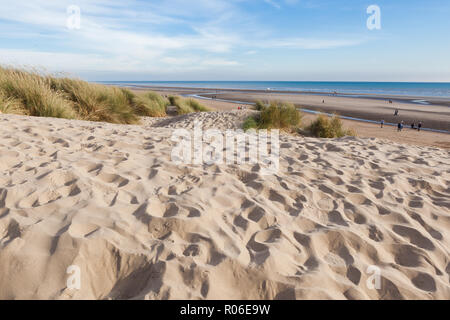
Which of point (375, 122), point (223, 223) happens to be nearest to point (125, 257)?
point (223, 223)

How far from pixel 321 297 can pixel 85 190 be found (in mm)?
2114

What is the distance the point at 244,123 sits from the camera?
983 centimetres

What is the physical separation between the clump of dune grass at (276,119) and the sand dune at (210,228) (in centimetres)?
611

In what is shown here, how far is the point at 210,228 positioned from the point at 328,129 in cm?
851

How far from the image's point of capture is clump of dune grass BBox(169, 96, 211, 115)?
13.9m

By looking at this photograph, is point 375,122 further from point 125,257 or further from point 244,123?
point 125,257

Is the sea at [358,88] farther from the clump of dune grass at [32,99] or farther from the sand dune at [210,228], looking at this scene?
the sand dune at [210,228]

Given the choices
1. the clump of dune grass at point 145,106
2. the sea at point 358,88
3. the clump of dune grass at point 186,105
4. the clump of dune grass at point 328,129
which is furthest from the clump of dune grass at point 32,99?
the sea at point 358,88

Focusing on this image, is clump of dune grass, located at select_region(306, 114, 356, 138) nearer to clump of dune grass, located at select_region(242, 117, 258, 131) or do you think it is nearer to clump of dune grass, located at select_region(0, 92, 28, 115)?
clump of dune grass, located at select_region(242, 117, 258, 131)

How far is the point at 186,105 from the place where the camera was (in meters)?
14.6

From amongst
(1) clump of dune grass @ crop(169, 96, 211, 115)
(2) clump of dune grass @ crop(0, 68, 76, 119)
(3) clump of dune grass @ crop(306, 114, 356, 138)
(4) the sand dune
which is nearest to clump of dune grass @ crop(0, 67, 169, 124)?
(2) clump of dune grass @ crop(0, 68, 76, 119)

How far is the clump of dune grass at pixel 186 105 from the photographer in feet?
45.7

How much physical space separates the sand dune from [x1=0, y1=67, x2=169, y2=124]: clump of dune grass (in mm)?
3819
